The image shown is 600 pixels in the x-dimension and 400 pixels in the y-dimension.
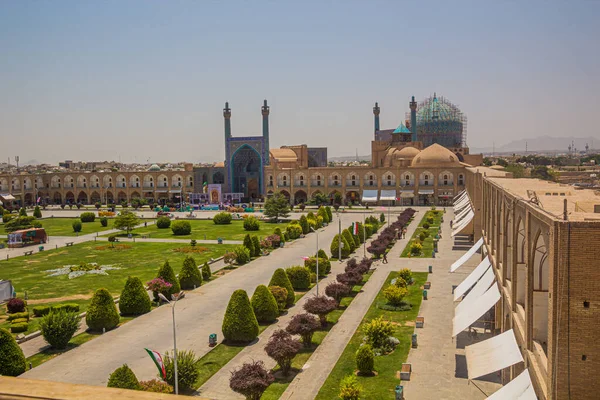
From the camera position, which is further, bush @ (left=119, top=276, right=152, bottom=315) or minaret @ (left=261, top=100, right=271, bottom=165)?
minaret @ (left=261, top=100, right=271, bottom=165)

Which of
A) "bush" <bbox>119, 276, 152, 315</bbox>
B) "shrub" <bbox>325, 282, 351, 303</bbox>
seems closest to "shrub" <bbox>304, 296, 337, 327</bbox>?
"shrub" <bbox>325, 282, 351, 303</bbox>

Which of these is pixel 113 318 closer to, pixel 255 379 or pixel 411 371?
pixel 255 379

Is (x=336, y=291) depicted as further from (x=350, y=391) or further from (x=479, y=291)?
(x=350, y=391)

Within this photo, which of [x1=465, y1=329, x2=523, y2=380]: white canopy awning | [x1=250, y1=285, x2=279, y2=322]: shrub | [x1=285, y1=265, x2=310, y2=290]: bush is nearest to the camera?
[x1=465, y1=329, x2=523, y2=380]: white canopy awning

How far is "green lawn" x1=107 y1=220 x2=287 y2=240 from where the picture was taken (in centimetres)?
4638

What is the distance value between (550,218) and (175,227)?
135 feet

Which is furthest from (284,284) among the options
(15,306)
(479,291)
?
(15,306)

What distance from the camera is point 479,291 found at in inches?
731

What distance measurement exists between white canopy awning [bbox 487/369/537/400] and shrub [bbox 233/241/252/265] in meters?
23.8

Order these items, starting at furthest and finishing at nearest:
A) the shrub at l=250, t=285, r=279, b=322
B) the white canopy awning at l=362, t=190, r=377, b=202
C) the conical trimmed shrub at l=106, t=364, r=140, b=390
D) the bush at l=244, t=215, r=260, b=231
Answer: the white canopy awning at l=362, t=190, r=377, b=202
the bush at l=244, t=215, r=260, b=231
the shrub at l=250, t=285, r=279, b=322
the conical trimmed shrub at l=106, t=364, r=140, b=390

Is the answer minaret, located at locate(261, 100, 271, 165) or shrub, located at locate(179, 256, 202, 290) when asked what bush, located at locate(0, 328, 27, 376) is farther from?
minaret, located at locate(261, 100, 271, 165)

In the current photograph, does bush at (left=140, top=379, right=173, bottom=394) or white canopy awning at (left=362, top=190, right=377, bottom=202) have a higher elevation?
white canopy awning at (left=362, top=190, right=377, bottom=202)

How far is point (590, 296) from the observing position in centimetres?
899

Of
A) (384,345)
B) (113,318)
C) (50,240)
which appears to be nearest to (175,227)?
(50,240)
